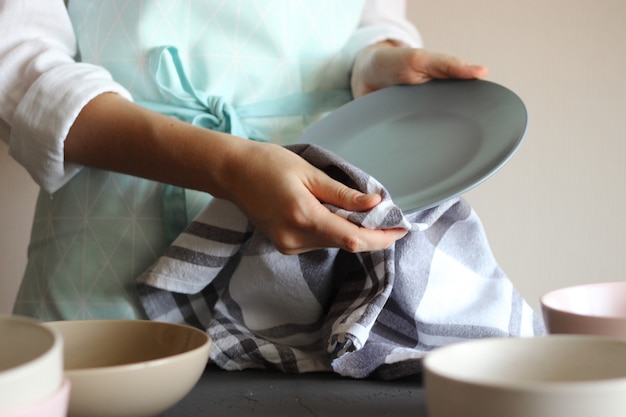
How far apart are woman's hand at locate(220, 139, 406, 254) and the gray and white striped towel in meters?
0.03

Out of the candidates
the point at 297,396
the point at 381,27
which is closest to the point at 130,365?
the point at 297,396

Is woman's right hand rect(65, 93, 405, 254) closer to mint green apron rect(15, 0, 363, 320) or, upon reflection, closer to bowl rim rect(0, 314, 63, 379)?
mint green apron rect(15, 0, 363, 320)

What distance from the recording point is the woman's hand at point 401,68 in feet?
3.00

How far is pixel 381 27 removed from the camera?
116 centimetres

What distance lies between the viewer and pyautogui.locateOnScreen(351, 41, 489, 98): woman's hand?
0.91 metres

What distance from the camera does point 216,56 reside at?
1003 millimetres

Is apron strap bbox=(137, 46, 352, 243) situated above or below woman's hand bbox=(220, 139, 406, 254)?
below

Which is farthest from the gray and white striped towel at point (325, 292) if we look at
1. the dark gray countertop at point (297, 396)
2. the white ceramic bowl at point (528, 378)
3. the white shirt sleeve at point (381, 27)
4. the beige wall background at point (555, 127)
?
the beige wall background at point (555, 127)

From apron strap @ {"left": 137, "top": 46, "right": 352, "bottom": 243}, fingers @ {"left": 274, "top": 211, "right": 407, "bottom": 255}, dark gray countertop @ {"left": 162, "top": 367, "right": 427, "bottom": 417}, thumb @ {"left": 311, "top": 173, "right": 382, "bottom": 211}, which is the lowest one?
dark gray countertop @ {"left": 162, "top": 367, "right": 427, "bottom": 417}

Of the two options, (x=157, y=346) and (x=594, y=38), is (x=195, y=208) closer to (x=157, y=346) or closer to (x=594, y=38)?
(x=157, y=346)

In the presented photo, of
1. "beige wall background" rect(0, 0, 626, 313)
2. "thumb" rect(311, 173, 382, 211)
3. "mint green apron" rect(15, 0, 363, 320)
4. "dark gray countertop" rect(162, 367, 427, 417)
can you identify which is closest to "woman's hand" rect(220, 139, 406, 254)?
"thumb" rect(311, 173, 382, 211)

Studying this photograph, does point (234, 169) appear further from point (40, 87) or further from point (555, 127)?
point (555, 127)

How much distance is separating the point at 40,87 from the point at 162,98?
179 millimetres

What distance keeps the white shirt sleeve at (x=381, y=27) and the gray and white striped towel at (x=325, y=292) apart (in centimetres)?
39
